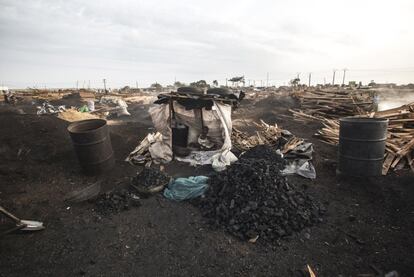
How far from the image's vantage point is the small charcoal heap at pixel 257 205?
3977mm

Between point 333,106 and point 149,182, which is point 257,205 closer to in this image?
point 149,182

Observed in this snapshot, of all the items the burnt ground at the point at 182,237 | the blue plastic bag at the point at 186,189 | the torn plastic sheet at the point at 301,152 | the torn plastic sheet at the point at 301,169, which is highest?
the torn plastic sheet at the point at 301,152

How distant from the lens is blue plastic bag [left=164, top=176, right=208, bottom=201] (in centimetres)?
510

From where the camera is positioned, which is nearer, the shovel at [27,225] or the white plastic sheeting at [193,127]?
the shovel at [27,225]

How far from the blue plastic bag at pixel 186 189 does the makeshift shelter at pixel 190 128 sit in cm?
159

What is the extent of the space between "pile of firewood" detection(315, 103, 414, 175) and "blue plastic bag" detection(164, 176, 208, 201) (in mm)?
4377

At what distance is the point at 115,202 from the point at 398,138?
7937 mm

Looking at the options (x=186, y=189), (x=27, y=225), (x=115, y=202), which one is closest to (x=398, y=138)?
(x=186, y=189)

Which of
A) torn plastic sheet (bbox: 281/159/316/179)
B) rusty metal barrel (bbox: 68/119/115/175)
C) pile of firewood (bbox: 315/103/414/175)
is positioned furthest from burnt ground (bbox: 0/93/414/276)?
pile of firewood (bbox: 315/103/414/175)

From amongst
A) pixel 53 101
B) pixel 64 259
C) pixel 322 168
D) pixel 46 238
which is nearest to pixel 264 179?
pixel 322 168

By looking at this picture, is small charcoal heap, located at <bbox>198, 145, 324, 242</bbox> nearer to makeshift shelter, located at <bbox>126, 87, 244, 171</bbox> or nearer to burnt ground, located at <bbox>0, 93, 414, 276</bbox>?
burnt ground, located at <bbox>0, 93, 414, 276</bbox>

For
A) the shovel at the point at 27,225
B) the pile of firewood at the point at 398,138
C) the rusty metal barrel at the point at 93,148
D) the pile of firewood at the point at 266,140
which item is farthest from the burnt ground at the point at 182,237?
the pile of firewood at the point at 266,140

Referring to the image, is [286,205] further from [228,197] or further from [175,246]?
[175,246]

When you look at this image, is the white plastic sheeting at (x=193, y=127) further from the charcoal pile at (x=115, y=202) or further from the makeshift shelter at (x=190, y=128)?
the charcoal pile at (x=115, y=202)
